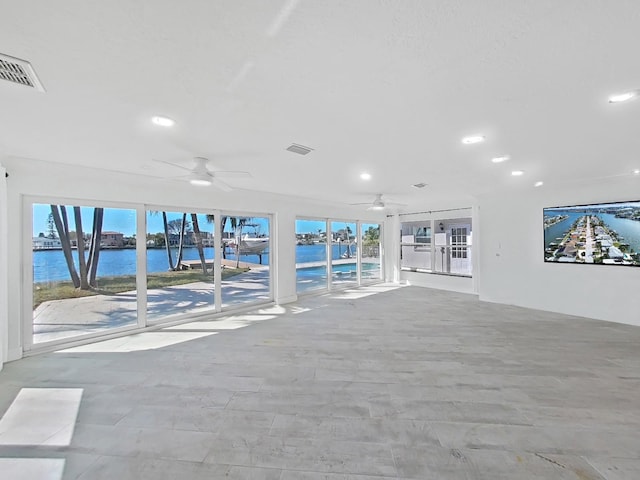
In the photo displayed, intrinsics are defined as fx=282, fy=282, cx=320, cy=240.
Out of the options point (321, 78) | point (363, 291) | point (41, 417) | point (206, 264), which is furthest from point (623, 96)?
point (363, 291)

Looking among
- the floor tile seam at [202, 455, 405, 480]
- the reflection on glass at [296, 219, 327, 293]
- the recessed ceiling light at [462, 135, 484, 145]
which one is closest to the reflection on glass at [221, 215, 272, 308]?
the reflection on glass at [296, 219, 327, 293]

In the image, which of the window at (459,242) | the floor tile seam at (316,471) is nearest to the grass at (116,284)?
the floor tile seam at (316,471)

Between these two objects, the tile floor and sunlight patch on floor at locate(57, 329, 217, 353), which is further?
sunlight patch on floor at locate(57, 329, 217, 353)

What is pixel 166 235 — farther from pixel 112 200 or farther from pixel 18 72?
pixel 18 72

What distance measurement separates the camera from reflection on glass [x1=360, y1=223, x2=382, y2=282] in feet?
29.7

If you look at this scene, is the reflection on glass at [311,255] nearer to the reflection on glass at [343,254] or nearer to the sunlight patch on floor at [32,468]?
the reflection on glass at [343,254]

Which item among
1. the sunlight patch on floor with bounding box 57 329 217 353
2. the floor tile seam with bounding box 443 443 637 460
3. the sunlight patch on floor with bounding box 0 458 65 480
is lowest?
the sunlight patch on floor with bounding box 0 458 65 480

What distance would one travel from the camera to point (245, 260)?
20.7ft

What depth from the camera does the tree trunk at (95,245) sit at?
436cm

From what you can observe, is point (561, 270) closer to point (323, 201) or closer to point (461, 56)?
point (323, 201)

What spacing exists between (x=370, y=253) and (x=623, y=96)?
7490 millimetres

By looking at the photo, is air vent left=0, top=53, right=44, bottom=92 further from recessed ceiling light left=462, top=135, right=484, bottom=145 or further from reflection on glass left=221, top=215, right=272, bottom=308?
reflection on glass left=221, top=215, right=272, bottom=308

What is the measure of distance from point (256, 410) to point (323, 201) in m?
5.36

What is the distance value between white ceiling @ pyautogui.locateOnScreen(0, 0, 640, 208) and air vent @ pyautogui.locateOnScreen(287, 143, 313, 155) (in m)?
0.08
